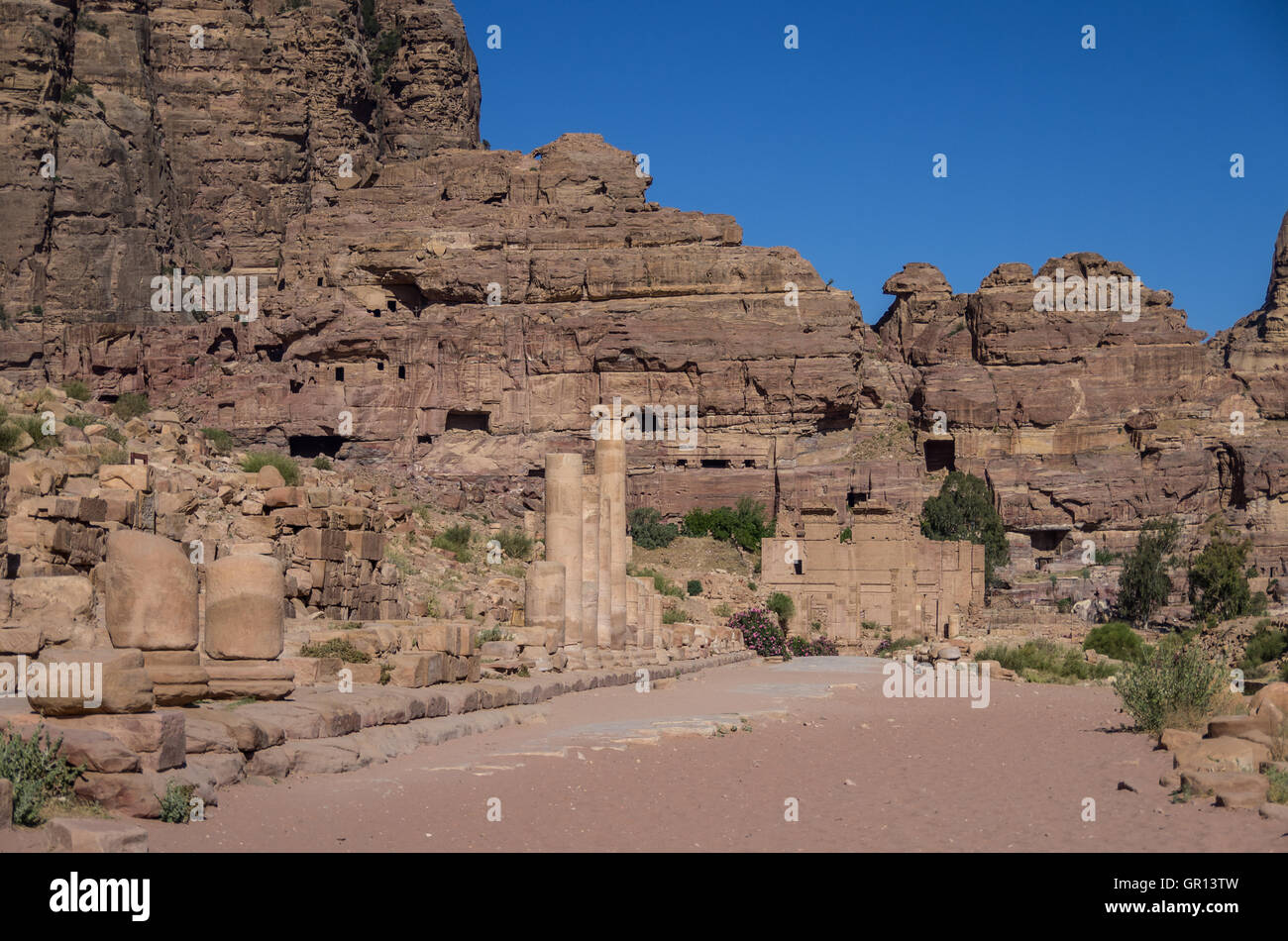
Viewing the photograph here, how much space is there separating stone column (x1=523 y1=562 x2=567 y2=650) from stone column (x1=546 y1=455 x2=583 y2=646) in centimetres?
114

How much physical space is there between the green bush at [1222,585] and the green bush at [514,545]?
77.5 feet

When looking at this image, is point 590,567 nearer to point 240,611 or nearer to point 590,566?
point 590,566

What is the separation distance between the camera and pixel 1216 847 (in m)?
8.87

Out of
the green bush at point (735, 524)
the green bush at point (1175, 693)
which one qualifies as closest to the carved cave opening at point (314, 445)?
the green bush at point (735, 524)

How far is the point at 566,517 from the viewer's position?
24.5 metres

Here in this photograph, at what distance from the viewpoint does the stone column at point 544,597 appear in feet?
74.1

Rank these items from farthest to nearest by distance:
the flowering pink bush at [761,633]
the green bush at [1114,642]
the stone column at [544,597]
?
1. the flowering pink bush at [761,633]
2. the green bush at [1114,642]
3. the stone column at [544,597]

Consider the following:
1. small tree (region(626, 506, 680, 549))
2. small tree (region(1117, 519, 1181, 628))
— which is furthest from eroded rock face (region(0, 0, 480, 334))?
small tree (region(1117, 519, 1181, 628))

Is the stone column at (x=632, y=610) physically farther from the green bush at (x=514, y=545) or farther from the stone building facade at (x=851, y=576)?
the stone building facade at (x=851, y=576)

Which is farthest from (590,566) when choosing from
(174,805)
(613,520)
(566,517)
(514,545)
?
(174,805)

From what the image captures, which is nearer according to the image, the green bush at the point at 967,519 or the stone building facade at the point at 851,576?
the stone building facade at the point at 851,576

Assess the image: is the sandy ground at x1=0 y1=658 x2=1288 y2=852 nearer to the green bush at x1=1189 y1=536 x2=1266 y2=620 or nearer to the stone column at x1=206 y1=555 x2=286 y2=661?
the stone column at x1=206 y1=555 x2=286 y2=661
